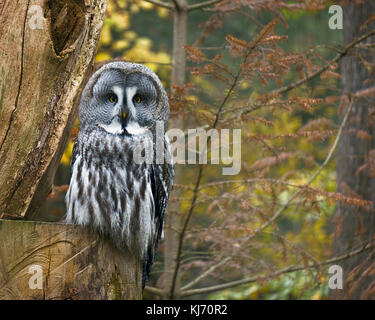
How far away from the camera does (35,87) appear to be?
9.47 feet

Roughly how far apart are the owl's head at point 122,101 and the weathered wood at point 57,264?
3.16ft

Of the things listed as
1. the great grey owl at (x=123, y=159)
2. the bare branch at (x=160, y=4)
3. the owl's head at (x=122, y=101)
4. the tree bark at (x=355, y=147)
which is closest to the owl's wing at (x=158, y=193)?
the great grey owl at (x=123, y=159)

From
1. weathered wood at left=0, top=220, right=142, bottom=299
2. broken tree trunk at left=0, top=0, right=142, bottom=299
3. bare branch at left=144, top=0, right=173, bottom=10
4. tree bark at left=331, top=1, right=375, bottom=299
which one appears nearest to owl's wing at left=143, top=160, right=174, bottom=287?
broken tree trunk at left=0, top=0, right=142, bottom=299

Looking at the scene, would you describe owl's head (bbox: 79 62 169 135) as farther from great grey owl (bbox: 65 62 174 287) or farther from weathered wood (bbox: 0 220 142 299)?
weathered wood (bbox: 0 220 142 299)

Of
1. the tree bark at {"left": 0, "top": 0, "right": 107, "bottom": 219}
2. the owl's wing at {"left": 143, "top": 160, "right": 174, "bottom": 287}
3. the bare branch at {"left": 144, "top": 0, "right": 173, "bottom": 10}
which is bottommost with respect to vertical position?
the owl's wing at {"left": 143, "top": 160, "right": 174, "bottom": 287}

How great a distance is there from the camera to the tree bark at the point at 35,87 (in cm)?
284

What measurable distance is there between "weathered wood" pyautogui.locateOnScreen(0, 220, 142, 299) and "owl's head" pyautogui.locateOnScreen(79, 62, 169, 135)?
0.96 meters

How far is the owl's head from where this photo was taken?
3.42 m

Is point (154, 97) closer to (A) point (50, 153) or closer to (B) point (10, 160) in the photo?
(A) point (50, 153)

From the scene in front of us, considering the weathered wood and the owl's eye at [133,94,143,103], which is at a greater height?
the owl's eye at [133,94,143,103]

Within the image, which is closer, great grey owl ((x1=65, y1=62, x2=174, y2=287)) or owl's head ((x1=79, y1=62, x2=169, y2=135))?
great grey owl ((x1=65, y1=62, x2=174, y2=287))

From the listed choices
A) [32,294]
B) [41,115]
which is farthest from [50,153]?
[32,294]

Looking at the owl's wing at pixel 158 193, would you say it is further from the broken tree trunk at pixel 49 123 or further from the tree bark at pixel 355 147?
the tree bark at pixel 355 147
